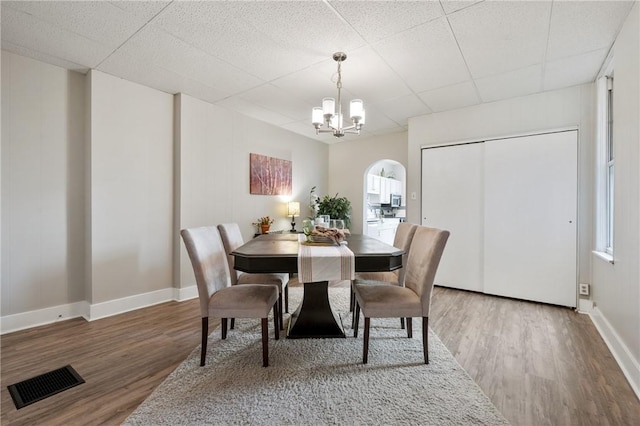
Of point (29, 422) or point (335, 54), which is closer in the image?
point (29, 422)

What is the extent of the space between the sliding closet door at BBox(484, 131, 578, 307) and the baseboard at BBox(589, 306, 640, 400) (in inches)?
23.7

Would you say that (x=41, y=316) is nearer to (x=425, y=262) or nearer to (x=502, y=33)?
(x=425, y=262)

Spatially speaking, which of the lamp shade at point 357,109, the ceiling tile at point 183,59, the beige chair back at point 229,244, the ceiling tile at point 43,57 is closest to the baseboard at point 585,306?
the lamp shade at point 357,109

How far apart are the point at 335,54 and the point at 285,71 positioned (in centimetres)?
Result: 59

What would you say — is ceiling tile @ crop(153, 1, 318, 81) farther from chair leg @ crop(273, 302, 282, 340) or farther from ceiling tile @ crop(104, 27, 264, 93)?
chair leg @ crop(273, 302, 282, 340)

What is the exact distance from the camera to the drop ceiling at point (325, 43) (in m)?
1.98

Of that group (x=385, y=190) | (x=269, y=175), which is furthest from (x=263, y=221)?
(x=385, y=190)

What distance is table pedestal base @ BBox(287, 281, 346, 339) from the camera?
243 centimetres

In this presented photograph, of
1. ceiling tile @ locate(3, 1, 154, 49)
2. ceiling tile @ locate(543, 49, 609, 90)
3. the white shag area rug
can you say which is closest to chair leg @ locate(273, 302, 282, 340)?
the white shag area rug

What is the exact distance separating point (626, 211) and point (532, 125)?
1732 mm

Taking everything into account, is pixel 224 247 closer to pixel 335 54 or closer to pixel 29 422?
pixel 29 422

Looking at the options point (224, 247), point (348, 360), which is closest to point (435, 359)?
point (348, 360)

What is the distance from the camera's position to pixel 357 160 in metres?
5.52

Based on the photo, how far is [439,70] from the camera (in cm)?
282
